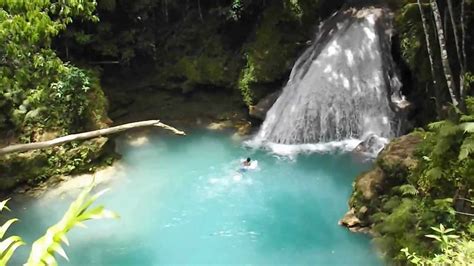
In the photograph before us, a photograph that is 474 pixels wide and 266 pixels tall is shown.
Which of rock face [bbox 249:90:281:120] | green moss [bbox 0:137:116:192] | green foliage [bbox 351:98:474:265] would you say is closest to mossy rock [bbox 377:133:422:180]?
green foliage [bbox 351:98:474:265]

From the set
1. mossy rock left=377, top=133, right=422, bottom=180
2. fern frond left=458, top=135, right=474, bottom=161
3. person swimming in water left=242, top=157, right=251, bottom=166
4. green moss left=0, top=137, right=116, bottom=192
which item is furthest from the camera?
person swimming in water left=242, top=157, right=251, bottom=166

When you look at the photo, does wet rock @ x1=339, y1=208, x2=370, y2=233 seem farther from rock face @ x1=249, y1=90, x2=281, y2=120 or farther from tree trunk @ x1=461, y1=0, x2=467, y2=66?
rock face @ x1=249, y1=90, x2=281, y2=120

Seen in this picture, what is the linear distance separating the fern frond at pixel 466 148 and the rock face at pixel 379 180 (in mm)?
1606

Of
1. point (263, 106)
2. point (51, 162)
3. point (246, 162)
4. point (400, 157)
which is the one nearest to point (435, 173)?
point (400, 157)

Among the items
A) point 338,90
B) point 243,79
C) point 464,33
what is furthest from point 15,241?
point 243,79

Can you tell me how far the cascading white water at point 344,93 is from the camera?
37.7 ft

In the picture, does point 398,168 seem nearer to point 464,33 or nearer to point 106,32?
point 464,33

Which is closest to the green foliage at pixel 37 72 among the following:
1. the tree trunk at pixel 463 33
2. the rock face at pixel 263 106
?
the rock face at pixel 263 106

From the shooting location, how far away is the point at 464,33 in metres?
8.74

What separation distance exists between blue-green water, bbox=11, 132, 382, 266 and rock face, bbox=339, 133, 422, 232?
282mm

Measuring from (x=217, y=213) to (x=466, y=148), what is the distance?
4727 millimetres

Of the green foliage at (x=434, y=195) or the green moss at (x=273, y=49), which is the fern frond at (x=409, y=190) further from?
the green moss at (x=273, y=49)

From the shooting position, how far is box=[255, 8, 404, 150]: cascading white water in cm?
1148

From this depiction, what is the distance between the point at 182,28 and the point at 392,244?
32.5ft
